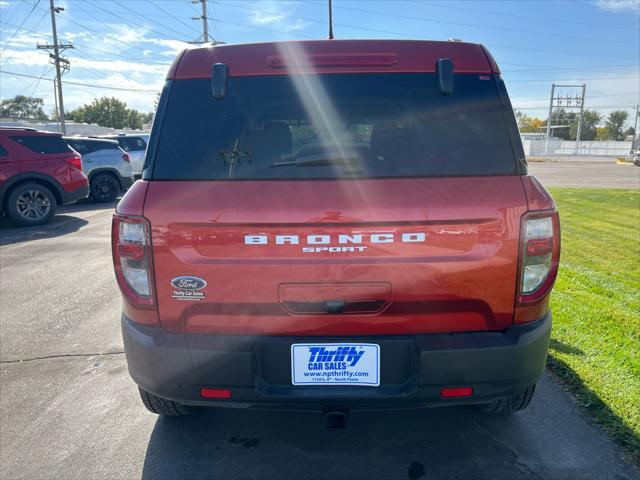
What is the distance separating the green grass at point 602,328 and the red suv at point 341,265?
1.15 meters

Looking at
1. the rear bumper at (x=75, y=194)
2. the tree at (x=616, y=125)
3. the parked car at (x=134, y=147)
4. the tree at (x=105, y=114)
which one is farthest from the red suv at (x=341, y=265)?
the tree at (x=616, y=125)

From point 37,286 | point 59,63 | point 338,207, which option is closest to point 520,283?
point 338,207

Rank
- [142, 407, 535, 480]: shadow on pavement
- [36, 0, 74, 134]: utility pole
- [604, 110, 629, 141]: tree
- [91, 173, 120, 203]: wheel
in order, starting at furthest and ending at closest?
1. [604, 110, 629, 141]: tree
2. [36, 0, 74, 134]: utility pole
3. [91, 173, 120, 203]: wheel
4. [142, 407, 535, 480]: shadow on pavement

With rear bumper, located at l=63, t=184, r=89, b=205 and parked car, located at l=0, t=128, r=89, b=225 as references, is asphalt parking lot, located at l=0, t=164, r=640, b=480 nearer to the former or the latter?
parked car, located at l=0, t=128, r=89, b=225

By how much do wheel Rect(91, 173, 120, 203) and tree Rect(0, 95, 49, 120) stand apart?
8128 cm

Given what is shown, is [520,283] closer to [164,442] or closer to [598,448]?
[598,448]

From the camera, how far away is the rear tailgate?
1966mm

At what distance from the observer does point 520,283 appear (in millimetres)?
2047

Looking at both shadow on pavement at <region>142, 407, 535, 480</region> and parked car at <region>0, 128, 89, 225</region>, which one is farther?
parked car at <region>0, 128, 89, 225</region>

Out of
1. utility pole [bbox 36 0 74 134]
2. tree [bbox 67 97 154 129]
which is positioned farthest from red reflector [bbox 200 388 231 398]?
tree [bbox 67 97 154 129]

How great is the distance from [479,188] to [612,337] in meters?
2.60

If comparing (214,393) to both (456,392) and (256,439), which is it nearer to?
(256,439)

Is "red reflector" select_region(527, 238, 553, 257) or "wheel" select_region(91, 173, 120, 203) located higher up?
"red reflector" select_region(527, 238, 553, 257)

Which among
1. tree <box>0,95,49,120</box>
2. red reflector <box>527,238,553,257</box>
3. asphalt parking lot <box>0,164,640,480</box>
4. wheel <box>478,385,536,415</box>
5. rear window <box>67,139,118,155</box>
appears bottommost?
asphalt parking lot <box>0,164,640,480</box>
